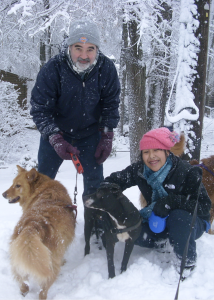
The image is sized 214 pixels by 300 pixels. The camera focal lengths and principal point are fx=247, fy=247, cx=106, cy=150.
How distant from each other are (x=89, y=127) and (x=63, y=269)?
156cm

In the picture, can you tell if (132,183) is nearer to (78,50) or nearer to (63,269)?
(63,269)

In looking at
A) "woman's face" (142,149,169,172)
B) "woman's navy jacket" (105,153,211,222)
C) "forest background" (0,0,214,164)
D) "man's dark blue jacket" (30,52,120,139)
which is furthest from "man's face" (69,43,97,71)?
"woman's navy jacket" (105,153,211,222)

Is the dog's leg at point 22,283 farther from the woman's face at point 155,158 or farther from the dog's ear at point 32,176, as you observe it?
the woman's face at point 155,158

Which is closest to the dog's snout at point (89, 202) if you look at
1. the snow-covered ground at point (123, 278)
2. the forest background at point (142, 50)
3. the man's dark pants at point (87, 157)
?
the man's dark pants at point (87, 157)

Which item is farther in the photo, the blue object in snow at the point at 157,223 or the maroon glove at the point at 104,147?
the maroon glove at the point at 104,147

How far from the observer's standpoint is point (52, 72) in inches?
103

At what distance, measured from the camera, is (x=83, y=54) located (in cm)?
250

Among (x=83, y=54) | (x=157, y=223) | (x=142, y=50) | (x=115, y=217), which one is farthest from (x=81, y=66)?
(x=142, y=50)

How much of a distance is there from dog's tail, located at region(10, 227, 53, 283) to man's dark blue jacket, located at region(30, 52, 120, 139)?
1166mm

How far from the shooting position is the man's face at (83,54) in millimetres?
2488

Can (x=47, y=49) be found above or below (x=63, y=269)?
above

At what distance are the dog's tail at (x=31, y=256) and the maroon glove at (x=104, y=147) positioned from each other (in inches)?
48.3

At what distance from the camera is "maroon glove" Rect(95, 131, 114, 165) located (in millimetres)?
2830

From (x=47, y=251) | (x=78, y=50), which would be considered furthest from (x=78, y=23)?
(x=47, y=251)
